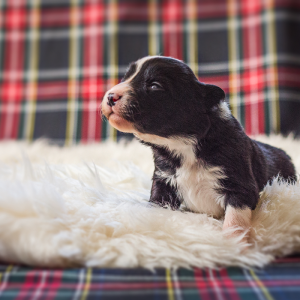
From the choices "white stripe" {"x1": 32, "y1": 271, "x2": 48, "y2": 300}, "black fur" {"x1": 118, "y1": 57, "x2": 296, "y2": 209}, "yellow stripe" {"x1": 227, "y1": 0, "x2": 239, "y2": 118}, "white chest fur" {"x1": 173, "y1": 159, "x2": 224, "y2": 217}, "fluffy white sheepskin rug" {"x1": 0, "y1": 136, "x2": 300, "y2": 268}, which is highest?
"yellow stripe" {"x1": 227, "y1": 0, "x2": 239, "y2": 118}

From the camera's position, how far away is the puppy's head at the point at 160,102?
78 cm

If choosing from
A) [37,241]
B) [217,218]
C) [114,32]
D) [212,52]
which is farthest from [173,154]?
[114,32]

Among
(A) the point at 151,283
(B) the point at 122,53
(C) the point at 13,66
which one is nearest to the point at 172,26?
(B) the point at 122,53

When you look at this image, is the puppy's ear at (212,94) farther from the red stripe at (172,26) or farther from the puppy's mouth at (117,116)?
the red stripe at (172,26)

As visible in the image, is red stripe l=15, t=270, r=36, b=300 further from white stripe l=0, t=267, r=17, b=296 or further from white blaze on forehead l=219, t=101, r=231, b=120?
white blaze on forehead l=219, t=101, r=231, b=120

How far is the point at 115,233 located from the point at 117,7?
174 centimetres

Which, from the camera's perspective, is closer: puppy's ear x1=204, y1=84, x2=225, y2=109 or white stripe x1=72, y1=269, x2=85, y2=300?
white stripe x1=72, y1=269, x2=85, y2=300

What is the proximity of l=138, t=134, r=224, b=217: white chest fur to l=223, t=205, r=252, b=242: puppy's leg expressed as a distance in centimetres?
5

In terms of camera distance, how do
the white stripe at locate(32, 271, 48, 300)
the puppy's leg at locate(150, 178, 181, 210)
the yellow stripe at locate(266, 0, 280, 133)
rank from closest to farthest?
the white stripe at locate(32, 271, 48, 300)
the puppy's leg at locate(150, 178, 181, 210)
the yellow stripe at locate(266, 0, 280, 133)

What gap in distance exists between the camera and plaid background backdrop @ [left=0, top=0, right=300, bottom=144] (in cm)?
195

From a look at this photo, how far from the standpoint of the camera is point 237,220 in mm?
796

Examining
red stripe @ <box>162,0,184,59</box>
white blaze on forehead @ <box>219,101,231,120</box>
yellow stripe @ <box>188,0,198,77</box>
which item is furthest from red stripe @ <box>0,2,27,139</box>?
white blaze on forehead @ <box>219,101,231,120</box>

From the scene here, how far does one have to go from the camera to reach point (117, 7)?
2186 millimetres

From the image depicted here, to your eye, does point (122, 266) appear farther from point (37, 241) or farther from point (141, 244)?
point (37, 241)
